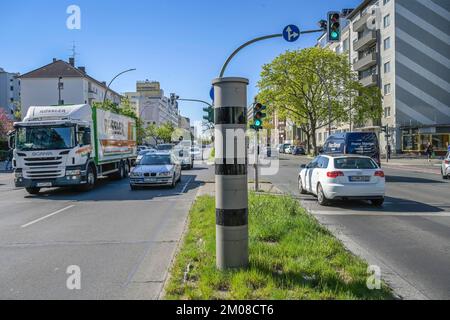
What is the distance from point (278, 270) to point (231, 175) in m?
1.24

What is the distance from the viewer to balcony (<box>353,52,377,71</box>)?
54.7 m

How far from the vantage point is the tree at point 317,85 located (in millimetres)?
48000

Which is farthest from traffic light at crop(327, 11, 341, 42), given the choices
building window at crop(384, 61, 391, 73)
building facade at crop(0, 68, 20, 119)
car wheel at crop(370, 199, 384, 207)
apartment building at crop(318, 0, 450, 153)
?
building facade at crop(0, 68, 20, 119)

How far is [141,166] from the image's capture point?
1761 centimetres

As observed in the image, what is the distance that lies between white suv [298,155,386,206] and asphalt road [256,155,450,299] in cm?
31

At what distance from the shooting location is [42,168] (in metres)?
15.2

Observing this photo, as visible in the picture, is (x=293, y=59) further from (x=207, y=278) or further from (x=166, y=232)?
(x=207, y=278)

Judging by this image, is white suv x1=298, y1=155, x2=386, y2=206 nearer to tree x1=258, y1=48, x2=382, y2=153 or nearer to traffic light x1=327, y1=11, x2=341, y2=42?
traffic light x1=327, y1=11, x2=341, y2=42

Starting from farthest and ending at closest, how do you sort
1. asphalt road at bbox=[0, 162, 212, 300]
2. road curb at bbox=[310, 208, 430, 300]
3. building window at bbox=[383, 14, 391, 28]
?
building window at bbox=[383, 14, 391, 28], asphalt road at bbox=[0, 162, 212, 300], road curb at bbox=[310, 208, 430, 300]

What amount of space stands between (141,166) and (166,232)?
9.65 meters

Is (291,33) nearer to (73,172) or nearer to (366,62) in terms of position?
(73,172)

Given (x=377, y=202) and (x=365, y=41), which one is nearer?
(x=377, y=202)

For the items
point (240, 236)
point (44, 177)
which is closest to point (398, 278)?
point (240, 236)

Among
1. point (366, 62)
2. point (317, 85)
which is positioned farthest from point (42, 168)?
point (366, 62)
